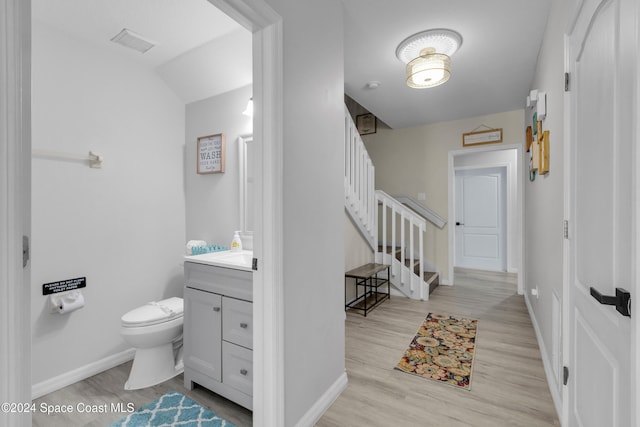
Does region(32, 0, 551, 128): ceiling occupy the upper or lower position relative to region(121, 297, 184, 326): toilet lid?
upper

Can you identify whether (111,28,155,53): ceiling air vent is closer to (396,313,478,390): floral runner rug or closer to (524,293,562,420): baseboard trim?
(396,313,478,390): floral runner rug

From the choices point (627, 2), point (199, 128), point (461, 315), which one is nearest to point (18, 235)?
point (627, 2)

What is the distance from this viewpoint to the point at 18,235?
64 cm

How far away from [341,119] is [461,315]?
2.50 meters

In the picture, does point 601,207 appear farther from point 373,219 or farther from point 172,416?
point 373,219

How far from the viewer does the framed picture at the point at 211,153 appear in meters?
2.57

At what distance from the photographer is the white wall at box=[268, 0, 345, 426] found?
4.68 feet

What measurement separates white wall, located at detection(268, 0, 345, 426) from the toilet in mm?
1038

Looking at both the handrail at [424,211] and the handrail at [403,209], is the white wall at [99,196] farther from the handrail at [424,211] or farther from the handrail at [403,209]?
the handrail at [424,211]

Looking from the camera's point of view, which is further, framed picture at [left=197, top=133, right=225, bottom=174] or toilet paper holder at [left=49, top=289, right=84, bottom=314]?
framed picture at [left=197, top=133, right=225, bottom=174]

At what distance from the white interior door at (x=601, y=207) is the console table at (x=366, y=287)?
6.55 ft

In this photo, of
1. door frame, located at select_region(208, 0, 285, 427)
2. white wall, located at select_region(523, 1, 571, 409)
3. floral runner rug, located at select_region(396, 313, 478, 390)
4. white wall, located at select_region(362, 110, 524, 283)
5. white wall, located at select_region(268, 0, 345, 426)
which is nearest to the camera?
door frame, located at select_region(208, 0, 285, 427)

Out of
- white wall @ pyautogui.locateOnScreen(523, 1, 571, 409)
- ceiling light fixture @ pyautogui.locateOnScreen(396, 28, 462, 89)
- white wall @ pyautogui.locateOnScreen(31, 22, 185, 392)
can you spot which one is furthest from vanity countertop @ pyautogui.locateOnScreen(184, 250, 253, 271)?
ceiling light fixture @ pyautogui.locateOnScreen(396, 28, 462, 89)

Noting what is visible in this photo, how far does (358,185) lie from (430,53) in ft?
5.21
